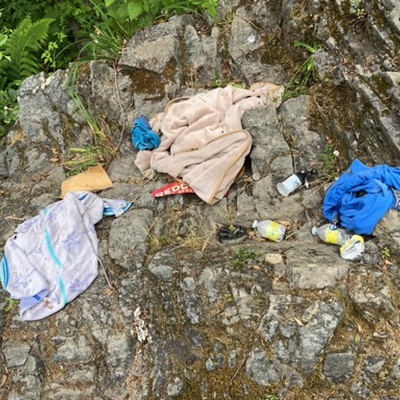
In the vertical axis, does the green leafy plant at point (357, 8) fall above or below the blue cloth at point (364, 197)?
above

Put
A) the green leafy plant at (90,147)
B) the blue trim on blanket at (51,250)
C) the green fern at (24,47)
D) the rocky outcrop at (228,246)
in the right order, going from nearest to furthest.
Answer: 1. the rocky outcrop at (228,246)
2. the blue trim on blanket at (51,250)
3. the green leafy plant at (90,147)
4. the green fern at (24,47)

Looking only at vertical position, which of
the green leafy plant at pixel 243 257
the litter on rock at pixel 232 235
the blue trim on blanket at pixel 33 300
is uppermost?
the green leafy plant at pixel 243 257

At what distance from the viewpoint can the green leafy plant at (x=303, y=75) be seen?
14.9ft

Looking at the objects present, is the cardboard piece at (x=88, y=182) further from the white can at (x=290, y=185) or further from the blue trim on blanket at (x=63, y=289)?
the white can at (x=290, y=185)

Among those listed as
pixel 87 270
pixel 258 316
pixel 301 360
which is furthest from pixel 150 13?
pixel 301 360

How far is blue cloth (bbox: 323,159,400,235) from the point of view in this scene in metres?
3.45

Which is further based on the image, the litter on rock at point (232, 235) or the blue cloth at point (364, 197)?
the litter on rock at point (232, 235)

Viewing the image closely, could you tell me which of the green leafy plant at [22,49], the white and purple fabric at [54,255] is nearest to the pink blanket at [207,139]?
the white and purple fabric at [54,255]

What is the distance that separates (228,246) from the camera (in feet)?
12.5

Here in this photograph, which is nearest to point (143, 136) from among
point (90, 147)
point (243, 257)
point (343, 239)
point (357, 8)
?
point (90, 147)

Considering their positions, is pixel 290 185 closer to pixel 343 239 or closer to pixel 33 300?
pixel 343 239

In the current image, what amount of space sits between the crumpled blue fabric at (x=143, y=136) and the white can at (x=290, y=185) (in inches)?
54.0

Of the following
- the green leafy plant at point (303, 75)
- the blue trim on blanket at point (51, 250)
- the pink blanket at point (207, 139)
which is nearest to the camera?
the blue trim on blanket at point (51, 250)

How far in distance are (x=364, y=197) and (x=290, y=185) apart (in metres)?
0.69
